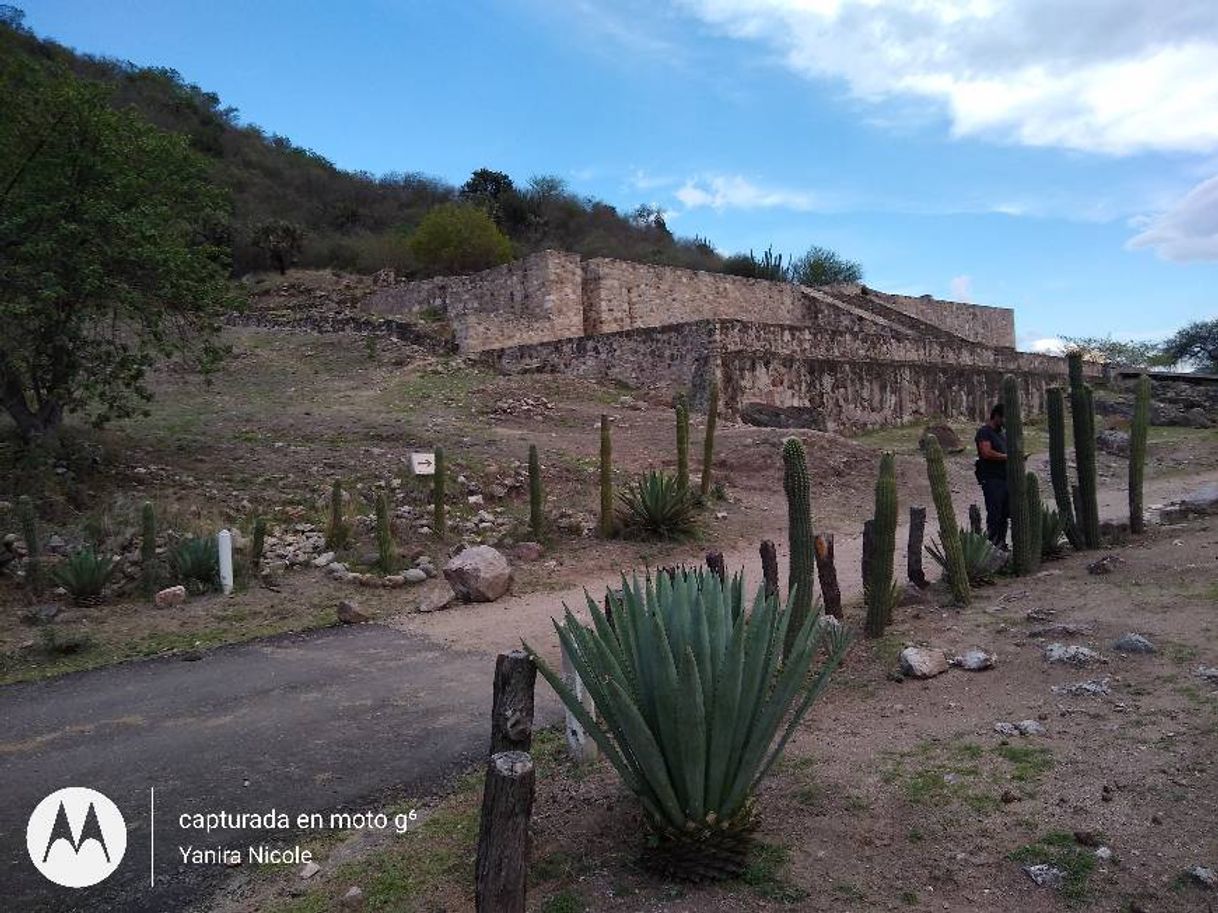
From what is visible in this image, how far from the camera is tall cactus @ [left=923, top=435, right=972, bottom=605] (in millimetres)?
6117

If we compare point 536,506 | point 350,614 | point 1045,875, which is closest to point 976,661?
point 1045,875

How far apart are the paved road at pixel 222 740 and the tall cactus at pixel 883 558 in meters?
2.16

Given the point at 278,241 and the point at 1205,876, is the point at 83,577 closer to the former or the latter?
the point at 1205,876

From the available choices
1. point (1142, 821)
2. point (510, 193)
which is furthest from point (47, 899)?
point (510, 193)

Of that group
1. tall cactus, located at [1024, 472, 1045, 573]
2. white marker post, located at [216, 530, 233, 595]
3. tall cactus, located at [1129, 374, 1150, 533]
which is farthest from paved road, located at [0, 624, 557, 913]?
tall cactus, located at [1129, 374, 1150, 533]

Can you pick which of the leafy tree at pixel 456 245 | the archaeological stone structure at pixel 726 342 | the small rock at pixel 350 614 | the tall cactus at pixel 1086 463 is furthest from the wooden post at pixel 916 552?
the leafy tree at pixel 456 245

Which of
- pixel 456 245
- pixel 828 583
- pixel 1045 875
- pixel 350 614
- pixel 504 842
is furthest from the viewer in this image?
pixel 456 245

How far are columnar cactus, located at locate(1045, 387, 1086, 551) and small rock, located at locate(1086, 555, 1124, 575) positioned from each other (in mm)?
925

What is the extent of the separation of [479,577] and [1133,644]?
5258 millimetres

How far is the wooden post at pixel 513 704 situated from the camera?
2928 millimetres

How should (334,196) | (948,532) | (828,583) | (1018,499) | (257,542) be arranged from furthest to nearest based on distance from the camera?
(334,196)
(257,542)
(1018,499)
(948,532)
(828,583)

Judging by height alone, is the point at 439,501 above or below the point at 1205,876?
above

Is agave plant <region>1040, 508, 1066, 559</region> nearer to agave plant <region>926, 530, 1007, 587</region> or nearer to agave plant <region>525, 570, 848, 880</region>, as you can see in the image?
agave plant <region>926, 530, 1007, 587</region>

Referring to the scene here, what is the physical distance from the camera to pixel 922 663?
15.6 feet
